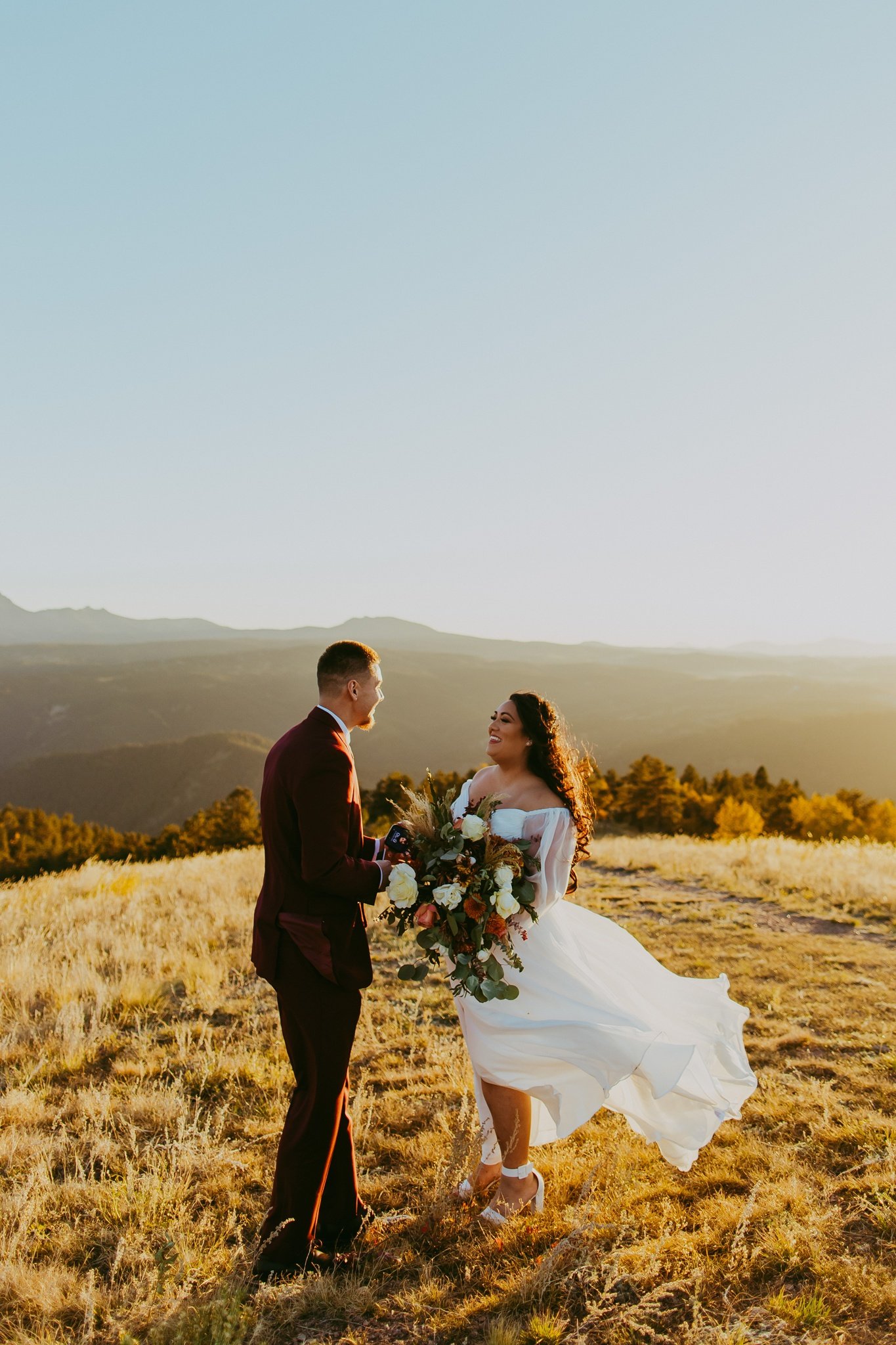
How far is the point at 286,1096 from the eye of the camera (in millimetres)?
5574

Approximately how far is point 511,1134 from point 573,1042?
672 millimetres

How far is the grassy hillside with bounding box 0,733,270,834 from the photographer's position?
5600 inches

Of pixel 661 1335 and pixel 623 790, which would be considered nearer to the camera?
pixel 661 1335

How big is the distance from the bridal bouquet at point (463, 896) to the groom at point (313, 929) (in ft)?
0.68

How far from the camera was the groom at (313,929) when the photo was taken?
3479 mm

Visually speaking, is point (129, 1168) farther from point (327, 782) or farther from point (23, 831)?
point (23, 831)

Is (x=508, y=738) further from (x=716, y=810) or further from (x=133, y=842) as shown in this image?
(x=133, y=842)

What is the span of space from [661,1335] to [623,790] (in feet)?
112

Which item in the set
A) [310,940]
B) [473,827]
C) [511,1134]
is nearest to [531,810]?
[473,827]

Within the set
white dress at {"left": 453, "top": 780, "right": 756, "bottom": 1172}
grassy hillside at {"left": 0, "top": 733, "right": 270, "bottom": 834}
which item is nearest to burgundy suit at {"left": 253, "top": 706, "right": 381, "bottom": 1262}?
white dress at {"left": 453, "top": 780, "right": 756, "bottom": 1172}

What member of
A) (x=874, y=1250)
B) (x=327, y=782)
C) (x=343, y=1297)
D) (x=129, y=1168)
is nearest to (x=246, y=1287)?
(x=343, y=1297)

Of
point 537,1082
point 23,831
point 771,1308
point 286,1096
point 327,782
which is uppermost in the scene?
point 327,782

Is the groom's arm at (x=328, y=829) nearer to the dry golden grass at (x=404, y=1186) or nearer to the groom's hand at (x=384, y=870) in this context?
the groom's hand at (x=384, y=870)

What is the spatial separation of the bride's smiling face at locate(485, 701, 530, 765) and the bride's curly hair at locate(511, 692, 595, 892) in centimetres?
3
